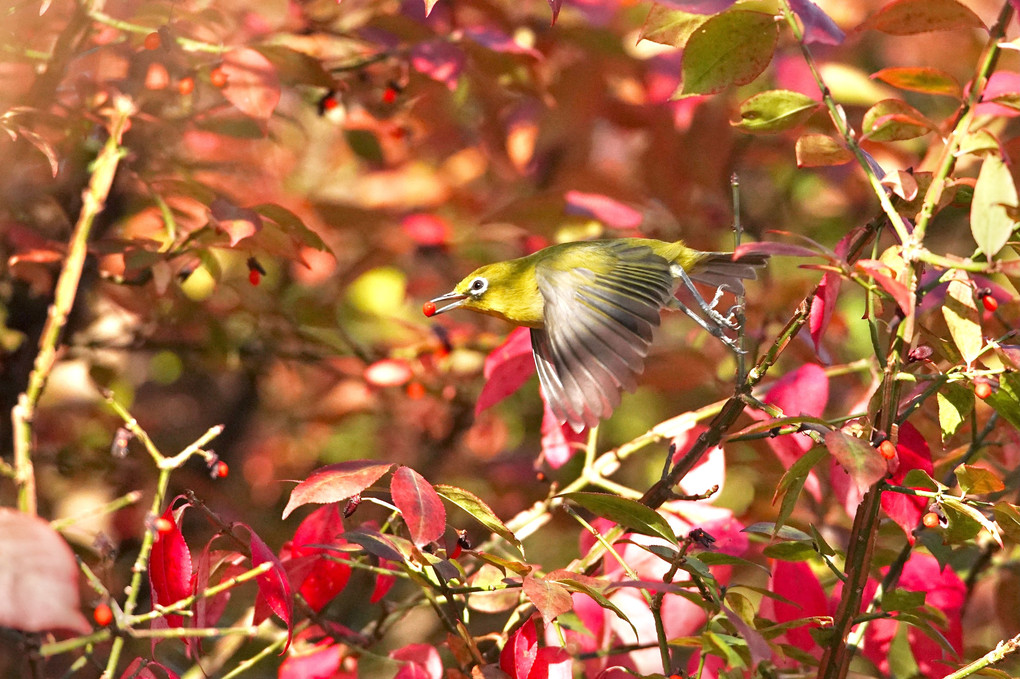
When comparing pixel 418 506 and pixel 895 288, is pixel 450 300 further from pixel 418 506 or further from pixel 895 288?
pixel 895 288

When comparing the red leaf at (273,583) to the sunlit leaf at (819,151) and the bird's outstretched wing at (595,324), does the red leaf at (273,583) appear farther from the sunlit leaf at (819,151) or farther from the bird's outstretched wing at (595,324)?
the sunlit leaf at (819,151)

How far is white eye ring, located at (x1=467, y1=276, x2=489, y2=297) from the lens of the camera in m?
1.73

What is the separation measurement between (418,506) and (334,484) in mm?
92

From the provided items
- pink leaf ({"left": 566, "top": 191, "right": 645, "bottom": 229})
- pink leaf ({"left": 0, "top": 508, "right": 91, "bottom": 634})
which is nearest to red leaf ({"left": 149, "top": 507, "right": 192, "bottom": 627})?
pink leaf ({"left": 0, "top": 508, "right": 91, "bottom": 634})

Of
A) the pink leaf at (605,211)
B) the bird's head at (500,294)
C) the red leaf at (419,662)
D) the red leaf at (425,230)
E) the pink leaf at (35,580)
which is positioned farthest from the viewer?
the red leaf at (425,230)

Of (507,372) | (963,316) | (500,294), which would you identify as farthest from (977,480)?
(500,294)

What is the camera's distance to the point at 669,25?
1.07 metres

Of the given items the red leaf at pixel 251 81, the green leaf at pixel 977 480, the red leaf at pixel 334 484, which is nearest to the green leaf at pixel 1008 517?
the green leaf at pixel 977 480

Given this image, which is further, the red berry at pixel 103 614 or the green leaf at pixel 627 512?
the green leaf at pixel 627 512

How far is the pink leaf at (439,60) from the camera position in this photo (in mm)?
1691

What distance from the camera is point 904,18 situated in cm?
103

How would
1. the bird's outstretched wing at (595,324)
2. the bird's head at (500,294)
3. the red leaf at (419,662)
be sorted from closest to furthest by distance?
the red leaf at (419,662)
the bird's outstretched wing at (595,324)
the bird's head at (500,294)

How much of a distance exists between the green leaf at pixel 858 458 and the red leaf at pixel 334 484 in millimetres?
449

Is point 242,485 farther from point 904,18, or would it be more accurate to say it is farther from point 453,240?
point 904,18
